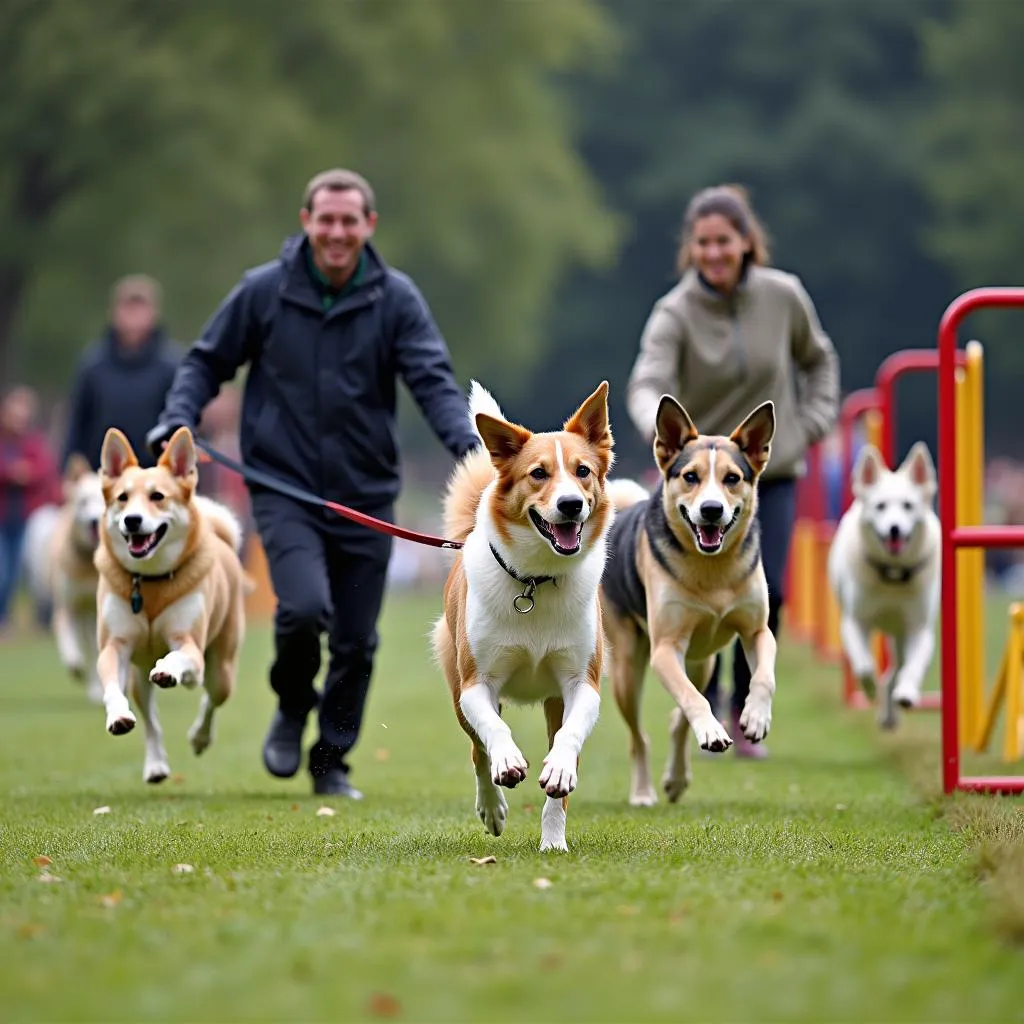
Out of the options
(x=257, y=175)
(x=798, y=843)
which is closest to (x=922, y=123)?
(x=257, y=175)

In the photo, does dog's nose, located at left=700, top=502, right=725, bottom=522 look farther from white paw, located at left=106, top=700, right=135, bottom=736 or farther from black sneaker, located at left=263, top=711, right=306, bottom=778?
black sneaker, located at left=263, top=711, right=306, bottom=778

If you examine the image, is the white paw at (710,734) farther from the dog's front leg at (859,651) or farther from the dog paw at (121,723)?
the dog's front leg at (859,651)

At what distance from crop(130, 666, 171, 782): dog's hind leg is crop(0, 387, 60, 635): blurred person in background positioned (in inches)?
429

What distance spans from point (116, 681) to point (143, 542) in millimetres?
583

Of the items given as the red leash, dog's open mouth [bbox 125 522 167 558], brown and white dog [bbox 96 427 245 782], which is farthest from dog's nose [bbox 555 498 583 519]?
dog's open mouth [bbox 125 522 167 558]

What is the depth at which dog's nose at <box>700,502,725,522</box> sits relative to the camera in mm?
6820

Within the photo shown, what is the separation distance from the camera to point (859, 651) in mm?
10352

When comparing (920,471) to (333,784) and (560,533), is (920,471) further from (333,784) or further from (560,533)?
(560,533)

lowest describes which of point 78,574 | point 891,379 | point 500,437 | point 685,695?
point 685,695

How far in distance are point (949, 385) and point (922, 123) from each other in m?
48.9

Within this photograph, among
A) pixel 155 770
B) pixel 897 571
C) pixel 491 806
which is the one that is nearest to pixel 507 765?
pixel 491 806

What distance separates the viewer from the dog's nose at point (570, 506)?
5941mm

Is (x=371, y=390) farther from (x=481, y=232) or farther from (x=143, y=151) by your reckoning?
(x=481, y=232)

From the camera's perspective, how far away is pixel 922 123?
54.3m
